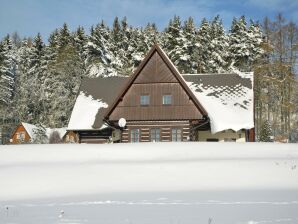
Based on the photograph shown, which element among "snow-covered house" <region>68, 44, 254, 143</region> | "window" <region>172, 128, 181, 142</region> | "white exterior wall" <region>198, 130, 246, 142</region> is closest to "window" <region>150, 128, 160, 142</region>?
"snow-covered house" <region>68, 44, 254, 143</region>

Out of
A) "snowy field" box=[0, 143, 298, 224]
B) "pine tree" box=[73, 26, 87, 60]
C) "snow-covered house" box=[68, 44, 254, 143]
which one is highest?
"pine tree" box=[73, 26, 87, 60]

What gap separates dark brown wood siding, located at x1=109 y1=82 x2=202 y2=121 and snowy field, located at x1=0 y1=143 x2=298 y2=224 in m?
13.1

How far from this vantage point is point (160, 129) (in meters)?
35.2

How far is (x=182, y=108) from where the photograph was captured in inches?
1367

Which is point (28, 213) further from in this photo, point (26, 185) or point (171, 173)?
point (171, 173)

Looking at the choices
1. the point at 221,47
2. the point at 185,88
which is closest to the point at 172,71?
the point at 185,88

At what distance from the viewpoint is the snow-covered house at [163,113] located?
34.8 meters

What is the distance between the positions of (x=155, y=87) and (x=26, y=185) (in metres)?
21.5

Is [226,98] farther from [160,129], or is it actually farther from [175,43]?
[175,43]

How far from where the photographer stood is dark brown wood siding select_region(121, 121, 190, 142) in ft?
114

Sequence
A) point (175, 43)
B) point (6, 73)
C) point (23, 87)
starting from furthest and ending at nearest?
point (6, 73)
point (23, 87)
point (175, 43)

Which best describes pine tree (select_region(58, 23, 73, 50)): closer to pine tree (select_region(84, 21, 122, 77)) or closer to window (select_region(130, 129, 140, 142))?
pine tree (select_region(84, 21, 122, 77))

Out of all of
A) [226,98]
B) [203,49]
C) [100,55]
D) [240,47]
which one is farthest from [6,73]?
[226,98]

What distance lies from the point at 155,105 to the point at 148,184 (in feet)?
68.9
